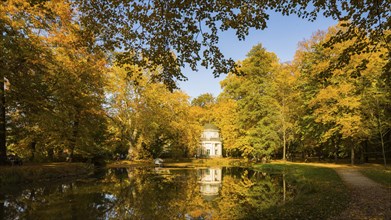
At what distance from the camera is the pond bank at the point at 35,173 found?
54.0ft

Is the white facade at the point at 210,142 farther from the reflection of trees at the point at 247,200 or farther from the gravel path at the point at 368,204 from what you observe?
the gravel path at the point at 368,204

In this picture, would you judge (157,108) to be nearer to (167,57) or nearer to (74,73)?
(74,73)

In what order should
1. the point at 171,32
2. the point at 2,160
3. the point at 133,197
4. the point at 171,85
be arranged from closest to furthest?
1. the point at 171,32
2. the point at 171,85
3. the point at 133,197
4. the point at 2,160

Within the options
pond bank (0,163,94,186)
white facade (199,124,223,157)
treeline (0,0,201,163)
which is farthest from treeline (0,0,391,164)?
white facade (199,124,223,157)

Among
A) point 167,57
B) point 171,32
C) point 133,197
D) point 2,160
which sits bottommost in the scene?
point 133,197

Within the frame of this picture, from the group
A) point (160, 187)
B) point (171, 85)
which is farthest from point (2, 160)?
point (171, 85)

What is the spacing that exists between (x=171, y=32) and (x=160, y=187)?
11039 mm

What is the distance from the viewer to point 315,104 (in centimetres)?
3025

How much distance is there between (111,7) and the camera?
30.5ft

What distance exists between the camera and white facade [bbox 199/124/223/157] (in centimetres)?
5584

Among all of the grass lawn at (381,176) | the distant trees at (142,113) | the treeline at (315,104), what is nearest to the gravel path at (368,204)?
the grass lawn at (381,176)

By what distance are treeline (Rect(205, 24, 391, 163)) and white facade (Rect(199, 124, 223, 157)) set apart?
34.8 ft

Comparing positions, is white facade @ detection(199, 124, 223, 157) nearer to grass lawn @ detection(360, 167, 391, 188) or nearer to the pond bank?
the pond bank

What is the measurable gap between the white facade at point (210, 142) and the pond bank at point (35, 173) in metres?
33.7
